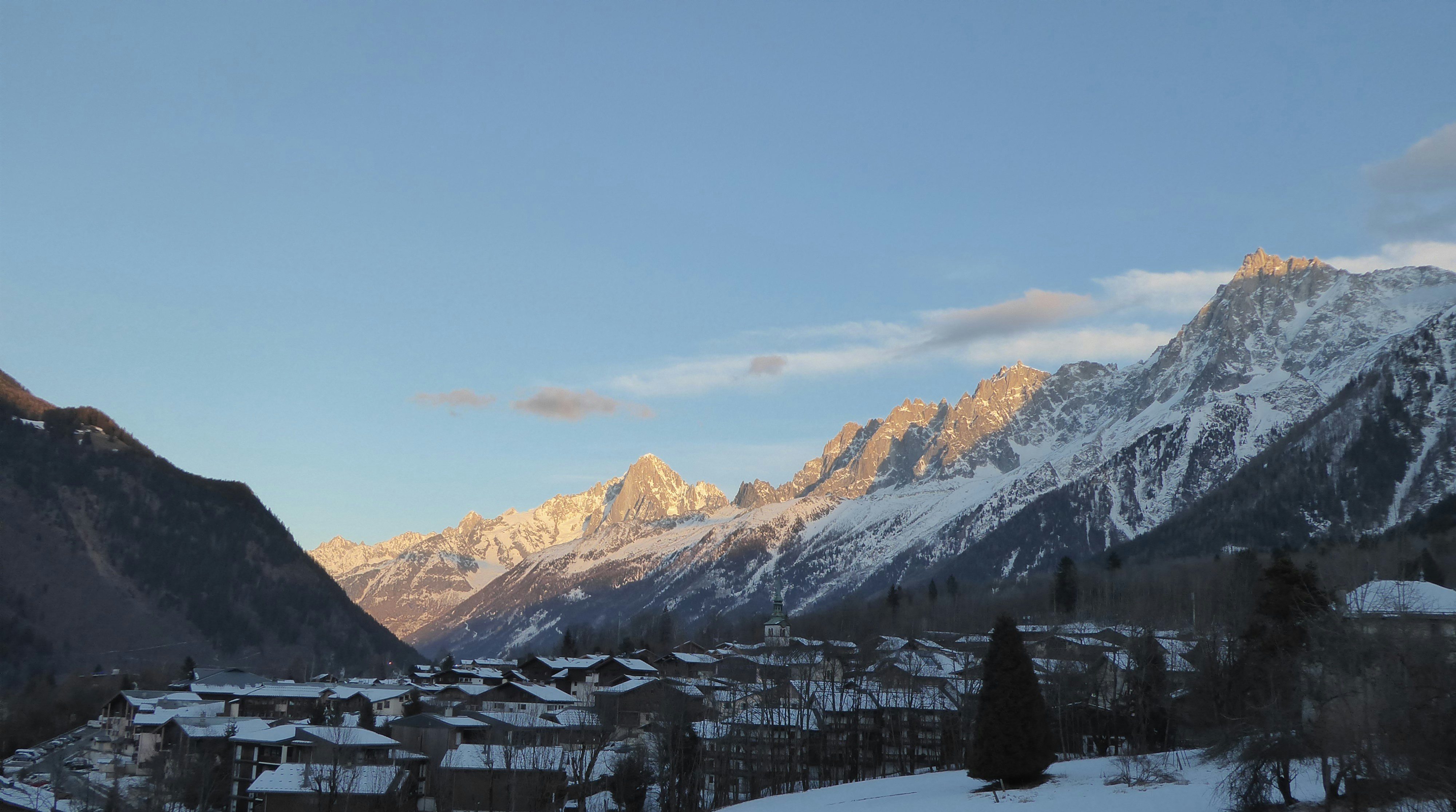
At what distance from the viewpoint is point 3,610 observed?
178m

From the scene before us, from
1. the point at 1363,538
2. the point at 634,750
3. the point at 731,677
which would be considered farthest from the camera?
the point at 1363,538

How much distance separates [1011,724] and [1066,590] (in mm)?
111896

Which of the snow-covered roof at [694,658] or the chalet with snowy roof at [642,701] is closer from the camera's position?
the chalet with snowy roof at [642,701]

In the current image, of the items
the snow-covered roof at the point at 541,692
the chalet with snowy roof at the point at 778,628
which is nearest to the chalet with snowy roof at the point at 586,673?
the snow-covered roof at the point at 541,692

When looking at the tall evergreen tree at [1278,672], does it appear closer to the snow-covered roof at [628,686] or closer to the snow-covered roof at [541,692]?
the snow-covered roof at [628,686]

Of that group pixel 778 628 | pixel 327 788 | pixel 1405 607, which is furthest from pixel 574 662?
pixel 1405 607

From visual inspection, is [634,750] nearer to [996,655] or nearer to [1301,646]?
[996,655]

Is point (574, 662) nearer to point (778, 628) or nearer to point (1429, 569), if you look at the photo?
point (778, 628)

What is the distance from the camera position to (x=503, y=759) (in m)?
83.9

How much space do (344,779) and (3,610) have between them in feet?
410

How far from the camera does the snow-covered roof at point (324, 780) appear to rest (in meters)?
77.2

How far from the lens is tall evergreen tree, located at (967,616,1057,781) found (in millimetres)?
61938

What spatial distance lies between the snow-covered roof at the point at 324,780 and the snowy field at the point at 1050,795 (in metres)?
23.8

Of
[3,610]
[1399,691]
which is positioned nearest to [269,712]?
[3,610]
